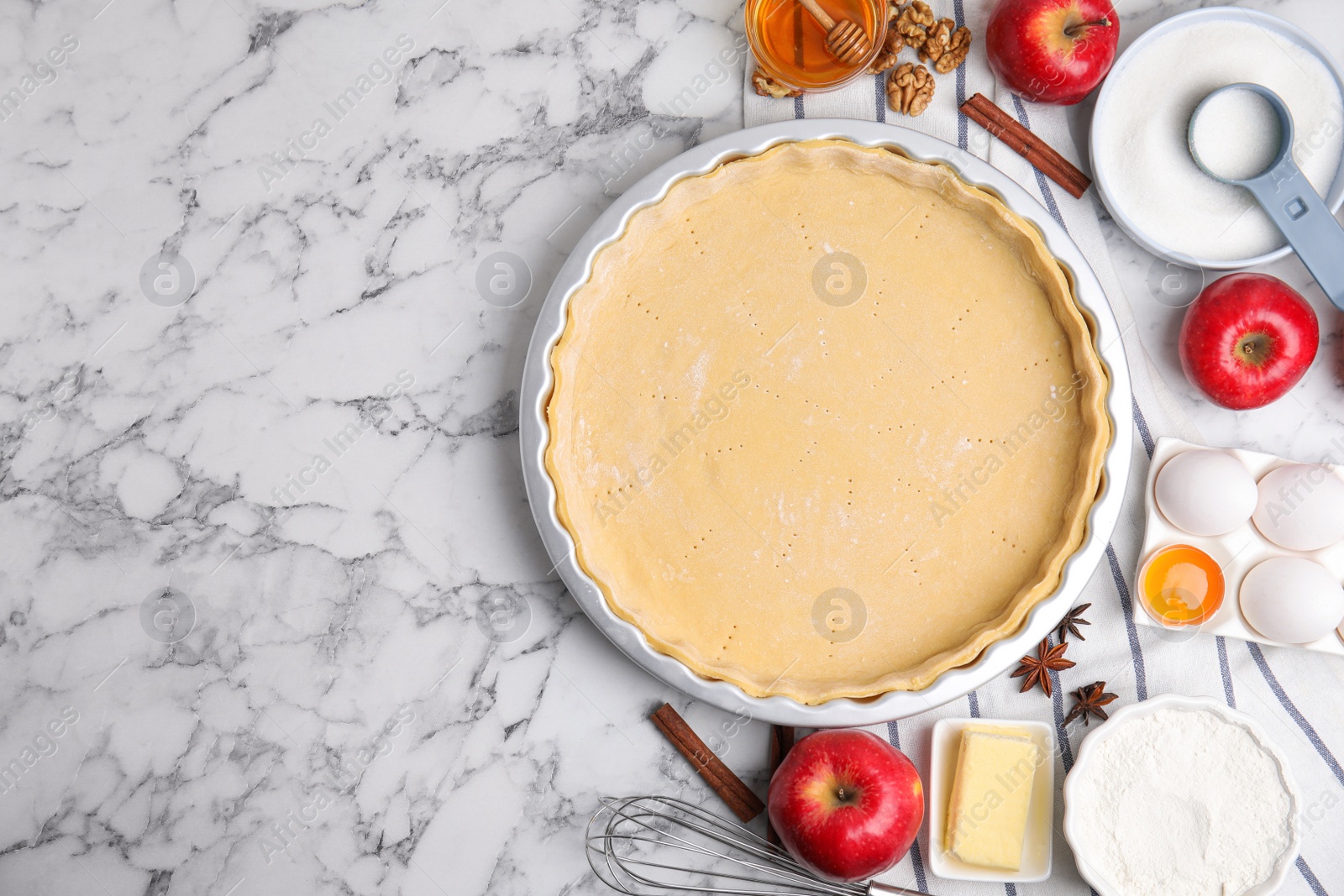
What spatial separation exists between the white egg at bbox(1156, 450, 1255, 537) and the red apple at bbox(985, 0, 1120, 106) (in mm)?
629

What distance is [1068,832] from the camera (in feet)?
3.97

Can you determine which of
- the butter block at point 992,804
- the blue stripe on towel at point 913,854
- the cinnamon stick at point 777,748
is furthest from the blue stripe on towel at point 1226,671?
the cinnamon stick at point 777,748

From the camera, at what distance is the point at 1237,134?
1269 mm

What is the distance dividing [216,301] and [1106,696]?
1.65m

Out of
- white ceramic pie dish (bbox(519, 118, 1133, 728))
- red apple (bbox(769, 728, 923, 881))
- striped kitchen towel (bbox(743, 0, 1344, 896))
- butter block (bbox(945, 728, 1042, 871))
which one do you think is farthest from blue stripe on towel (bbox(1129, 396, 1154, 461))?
red apple (bbox(769, 728, 923, 881))

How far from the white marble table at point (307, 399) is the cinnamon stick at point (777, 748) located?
0.21m

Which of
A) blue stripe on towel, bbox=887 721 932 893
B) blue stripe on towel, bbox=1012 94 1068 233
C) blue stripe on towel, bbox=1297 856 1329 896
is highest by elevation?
blue stripe on towel, bbox=1012 94 1068 233

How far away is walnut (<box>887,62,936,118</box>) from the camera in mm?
1300

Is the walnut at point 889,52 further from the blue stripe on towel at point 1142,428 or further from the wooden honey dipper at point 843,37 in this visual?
the blue stripe on towel at point 1142,428

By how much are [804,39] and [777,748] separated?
1179 mm

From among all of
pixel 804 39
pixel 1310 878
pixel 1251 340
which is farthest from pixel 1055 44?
pixel 1310 878

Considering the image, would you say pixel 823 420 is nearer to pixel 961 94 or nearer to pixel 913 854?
pixel 961 94

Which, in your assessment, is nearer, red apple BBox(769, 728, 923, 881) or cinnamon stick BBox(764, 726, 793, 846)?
red apple BBox(769, 728, 923, 881)

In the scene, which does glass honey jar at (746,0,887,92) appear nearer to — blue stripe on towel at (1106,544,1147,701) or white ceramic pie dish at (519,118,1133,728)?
white ceramic pie dish at (519,118,1133,728)
